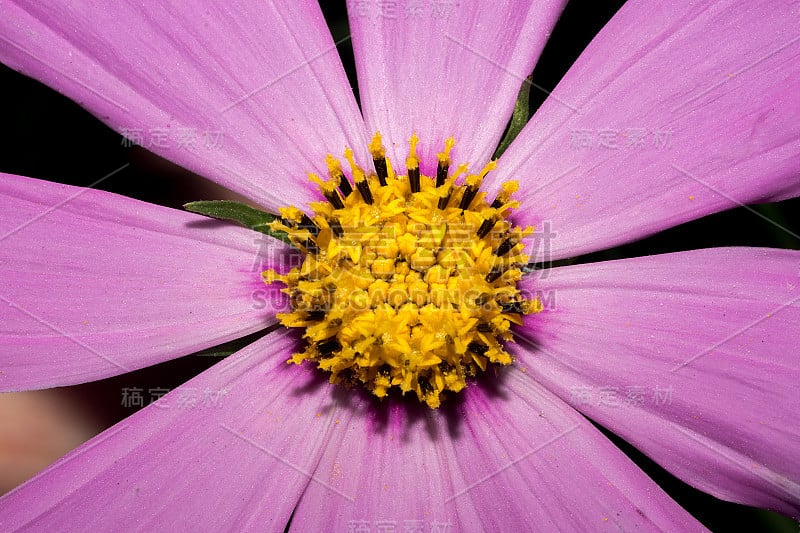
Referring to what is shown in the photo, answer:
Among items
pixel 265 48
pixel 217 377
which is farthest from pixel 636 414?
pixel 265 48

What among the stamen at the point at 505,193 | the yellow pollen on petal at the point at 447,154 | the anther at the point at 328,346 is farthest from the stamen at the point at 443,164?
the anther at the point at 328,346

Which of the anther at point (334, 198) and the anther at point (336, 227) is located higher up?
the anther at point (334, 198)

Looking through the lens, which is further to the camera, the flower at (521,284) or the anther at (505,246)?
the anther at (505,246)

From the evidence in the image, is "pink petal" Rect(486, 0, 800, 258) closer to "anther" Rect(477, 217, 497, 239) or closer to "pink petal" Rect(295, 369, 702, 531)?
"anther" Rect(477, 217, 497, 239)

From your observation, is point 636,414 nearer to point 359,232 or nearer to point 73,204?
point 359,232

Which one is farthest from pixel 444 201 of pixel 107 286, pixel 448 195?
pixel 107 286

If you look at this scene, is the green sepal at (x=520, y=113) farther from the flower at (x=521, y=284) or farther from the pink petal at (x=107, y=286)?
the pink petal at (x=107, y=286)

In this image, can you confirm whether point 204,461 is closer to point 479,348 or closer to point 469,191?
point 479,348
